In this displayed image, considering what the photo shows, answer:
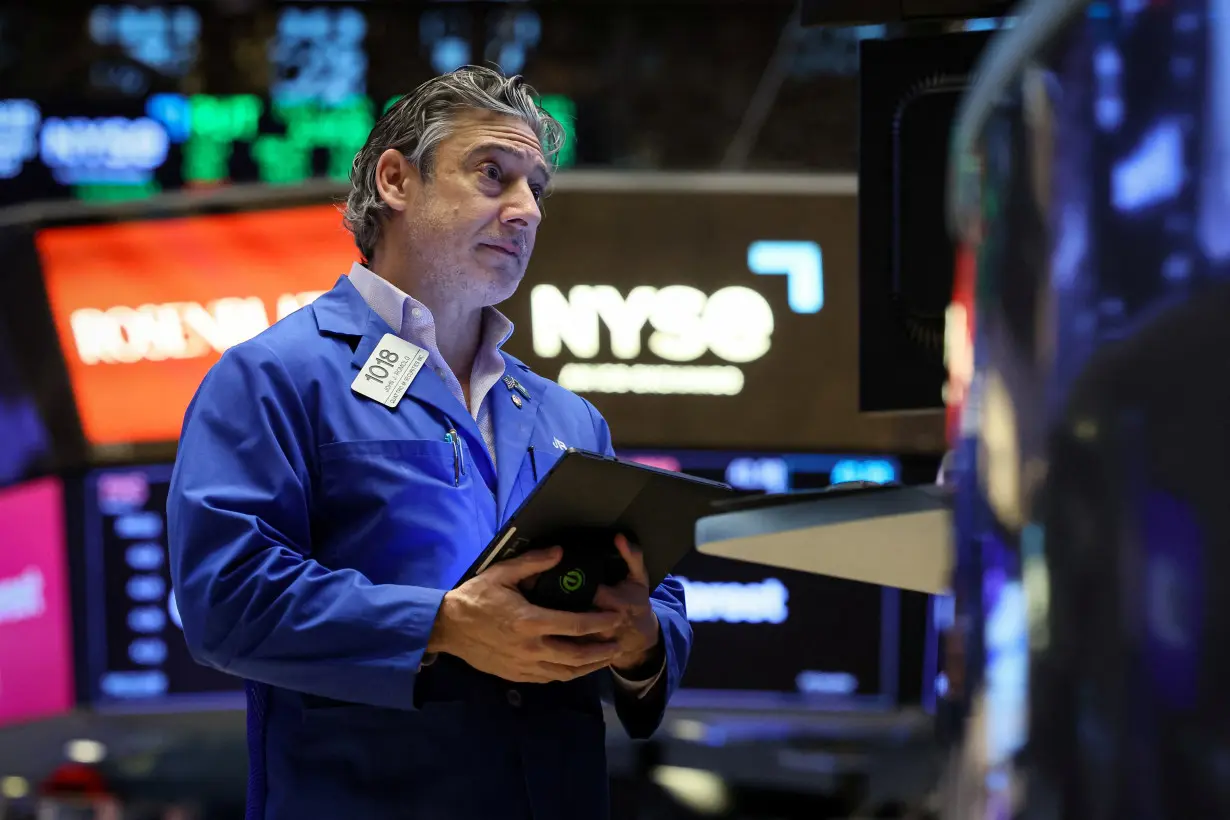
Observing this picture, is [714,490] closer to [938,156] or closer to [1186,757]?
[938,156]

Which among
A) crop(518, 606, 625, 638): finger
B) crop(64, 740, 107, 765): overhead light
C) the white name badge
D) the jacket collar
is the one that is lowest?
crop(64, 740, 107, 765): overhead light

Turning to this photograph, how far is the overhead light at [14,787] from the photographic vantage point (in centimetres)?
408

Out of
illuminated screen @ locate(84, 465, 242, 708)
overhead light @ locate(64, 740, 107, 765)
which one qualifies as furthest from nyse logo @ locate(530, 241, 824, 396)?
overhead light @ locate(64, 740, 107, 765)

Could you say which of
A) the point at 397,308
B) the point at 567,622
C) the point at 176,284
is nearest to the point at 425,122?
the point at 397,308

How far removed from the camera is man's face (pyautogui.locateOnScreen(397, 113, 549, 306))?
1645mm

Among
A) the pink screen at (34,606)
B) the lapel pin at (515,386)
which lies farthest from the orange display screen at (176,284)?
the lapel pin at (515,386)

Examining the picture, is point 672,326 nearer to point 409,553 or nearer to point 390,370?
point 390,370

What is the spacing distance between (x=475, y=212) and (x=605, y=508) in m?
0.42

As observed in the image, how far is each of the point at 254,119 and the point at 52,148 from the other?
0.76 metres

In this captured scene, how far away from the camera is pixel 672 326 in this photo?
4.16 m

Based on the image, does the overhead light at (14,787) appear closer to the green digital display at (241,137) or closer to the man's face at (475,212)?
the green digital display at (241,137)

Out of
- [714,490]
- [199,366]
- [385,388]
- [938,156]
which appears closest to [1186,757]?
[714,490]

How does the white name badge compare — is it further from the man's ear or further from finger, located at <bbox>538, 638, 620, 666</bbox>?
finger, located at <bbox>538, 638, 620, 666</bbox>

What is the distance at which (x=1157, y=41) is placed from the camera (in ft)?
2.15
